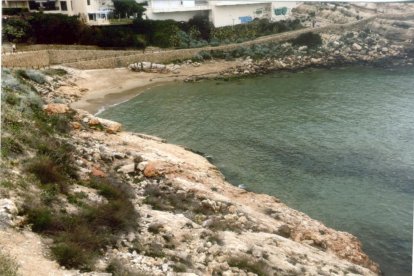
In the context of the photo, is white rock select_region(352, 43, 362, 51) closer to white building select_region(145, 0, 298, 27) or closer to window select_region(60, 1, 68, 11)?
white building select_region(145, 0, 298, 27)

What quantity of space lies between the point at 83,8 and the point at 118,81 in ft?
14.2

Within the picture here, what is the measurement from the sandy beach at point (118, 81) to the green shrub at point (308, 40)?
395 centimetres

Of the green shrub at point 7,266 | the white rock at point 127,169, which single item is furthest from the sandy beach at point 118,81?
the green shrub at point 7,266

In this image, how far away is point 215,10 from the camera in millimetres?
22156

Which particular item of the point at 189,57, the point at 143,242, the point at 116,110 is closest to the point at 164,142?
the point at 116,110

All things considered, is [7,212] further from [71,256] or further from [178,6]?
[178,6]

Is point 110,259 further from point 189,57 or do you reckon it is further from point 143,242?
point 189,57

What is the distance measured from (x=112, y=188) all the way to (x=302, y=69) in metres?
20.5

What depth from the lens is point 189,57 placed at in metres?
25.8

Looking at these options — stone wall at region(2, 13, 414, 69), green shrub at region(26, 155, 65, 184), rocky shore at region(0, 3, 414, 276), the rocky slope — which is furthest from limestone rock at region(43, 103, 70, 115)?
stone wall at region(2, 13, 414, 69)

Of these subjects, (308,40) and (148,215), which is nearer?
(148,215)

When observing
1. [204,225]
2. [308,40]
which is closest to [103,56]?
[308,40]

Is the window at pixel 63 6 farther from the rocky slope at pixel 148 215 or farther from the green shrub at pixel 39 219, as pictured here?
the green shrub at pixel 39 219

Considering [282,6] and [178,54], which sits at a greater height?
[282,6]
